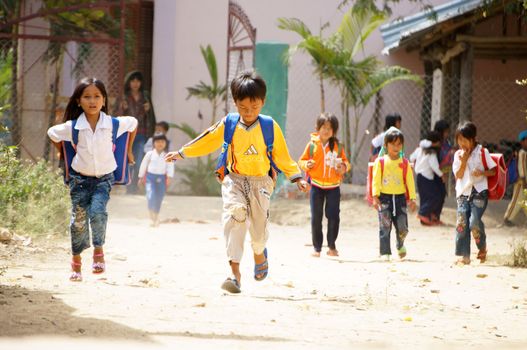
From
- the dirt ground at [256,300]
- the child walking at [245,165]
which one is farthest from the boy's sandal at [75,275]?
the child walking at [245,165]

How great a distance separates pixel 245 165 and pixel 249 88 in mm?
565

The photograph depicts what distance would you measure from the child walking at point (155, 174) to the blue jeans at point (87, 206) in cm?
629

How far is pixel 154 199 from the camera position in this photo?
45.4 ft

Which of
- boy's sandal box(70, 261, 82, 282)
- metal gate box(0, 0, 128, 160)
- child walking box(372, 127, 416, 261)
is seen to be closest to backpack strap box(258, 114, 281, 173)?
boy's sandal box(70, 261, 82, 282)

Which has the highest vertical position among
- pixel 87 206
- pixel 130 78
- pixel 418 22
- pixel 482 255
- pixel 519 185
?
pixel 418 22

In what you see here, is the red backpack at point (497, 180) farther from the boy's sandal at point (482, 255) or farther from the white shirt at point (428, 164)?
the white shirt at point (428, 164)

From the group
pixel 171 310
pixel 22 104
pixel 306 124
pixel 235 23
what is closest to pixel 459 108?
pixel 306 124

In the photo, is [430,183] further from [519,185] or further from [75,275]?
[75,275]

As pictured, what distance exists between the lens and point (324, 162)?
1064cm

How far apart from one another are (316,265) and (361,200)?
6460mm

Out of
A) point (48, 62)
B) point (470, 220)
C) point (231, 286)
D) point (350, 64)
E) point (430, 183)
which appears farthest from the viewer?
point (48, 62)

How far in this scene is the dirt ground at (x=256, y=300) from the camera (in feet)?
18.5

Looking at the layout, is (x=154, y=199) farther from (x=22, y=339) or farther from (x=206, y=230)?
(x=22, y=339)

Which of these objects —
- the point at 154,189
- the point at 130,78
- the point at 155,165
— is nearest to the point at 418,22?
the point at 130,78
